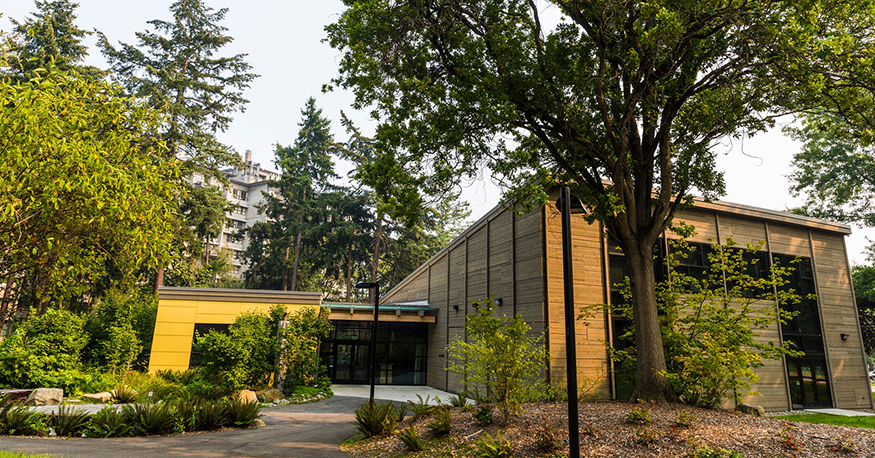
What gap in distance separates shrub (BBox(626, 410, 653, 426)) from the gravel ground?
90mm

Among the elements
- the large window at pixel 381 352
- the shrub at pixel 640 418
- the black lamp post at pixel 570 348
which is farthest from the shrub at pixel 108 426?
the large window at pixel 381 352

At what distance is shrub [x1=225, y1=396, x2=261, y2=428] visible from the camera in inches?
416

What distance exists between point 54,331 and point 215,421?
343 inches

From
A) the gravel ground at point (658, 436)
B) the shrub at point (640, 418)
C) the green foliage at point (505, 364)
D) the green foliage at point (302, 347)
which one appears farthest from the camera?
the green foliage at point (302, 347)

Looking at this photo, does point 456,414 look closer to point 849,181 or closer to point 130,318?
point 130,318

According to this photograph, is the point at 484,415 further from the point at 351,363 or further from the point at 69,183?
the point at 351,363

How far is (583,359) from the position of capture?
13.4 metres

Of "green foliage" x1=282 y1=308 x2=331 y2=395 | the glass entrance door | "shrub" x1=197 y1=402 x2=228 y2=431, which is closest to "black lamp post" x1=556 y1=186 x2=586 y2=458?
"shrub" x1=197 y1=402 x2=228 y2=431

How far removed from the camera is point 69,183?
654cm

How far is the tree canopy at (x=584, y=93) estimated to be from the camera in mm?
9781

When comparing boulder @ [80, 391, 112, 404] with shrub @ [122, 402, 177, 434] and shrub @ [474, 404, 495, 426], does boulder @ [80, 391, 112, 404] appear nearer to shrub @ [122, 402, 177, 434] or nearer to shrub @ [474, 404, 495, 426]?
shrub @ [122, 402, 177, 434]

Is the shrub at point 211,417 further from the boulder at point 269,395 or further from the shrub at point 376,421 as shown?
the boulder at point 269,395

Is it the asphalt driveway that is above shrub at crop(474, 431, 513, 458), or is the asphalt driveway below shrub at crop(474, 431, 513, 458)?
below

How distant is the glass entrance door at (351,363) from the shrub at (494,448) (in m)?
16.1
